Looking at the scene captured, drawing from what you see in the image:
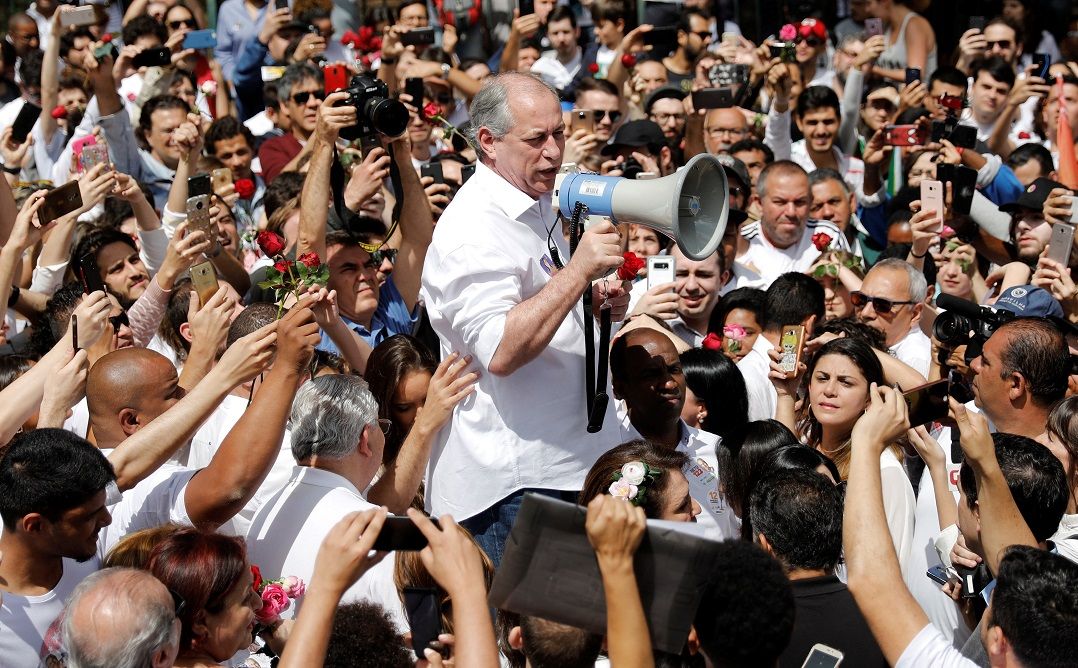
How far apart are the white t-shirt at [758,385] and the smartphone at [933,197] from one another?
1.55 meters

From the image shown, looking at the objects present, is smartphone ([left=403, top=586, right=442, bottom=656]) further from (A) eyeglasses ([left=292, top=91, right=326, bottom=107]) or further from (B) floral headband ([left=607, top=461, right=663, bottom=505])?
(A) eyeglasses ([left=292, top=91, right=326, bottom=107])

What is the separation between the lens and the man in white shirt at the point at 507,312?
13.6ft

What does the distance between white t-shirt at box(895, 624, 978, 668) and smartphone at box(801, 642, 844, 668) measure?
0.18 meters

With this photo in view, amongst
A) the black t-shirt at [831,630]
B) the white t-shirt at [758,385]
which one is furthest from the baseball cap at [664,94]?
the black t-shirt at [831,630]

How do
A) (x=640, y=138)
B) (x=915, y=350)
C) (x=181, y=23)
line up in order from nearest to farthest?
(x=915, y=350) → (x=640, y=138) → (x=181, y=23)

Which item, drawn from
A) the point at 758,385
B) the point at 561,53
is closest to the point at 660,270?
the point at 758,385

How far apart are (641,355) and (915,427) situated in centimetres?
117

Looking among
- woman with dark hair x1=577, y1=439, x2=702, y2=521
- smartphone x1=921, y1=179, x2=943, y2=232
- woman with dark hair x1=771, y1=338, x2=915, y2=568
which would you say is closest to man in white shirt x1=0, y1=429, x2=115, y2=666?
woman with dark hair x1=577, y1=439, x2=702, y2=521

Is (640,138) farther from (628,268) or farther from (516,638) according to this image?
(516,638)

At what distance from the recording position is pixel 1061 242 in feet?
22.6

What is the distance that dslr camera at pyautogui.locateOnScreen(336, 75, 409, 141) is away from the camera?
5898mm

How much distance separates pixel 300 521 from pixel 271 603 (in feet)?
1.62

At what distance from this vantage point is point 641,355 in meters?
4.95

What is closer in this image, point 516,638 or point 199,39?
point 516,638
